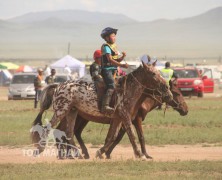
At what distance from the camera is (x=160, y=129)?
24859 millimetres

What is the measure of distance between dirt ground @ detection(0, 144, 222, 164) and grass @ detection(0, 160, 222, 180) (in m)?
1.31

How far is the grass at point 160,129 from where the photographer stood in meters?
21.8

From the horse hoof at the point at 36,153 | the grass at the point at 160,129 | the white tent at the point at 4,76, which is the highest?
the horse hoof at the point at 36,153

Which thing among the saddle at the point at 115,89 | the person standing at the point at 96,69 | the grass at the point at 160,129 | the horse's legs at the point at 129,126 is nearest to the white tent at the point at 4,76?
the grass at the point at 160,129

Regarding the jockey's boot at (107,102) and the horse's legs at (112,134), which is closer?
the jockey's boot at (107,102)

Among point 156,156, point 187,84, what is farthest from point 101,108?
point 187,84

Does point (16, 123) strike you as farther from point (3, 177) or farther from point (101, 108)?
point (3, 177)

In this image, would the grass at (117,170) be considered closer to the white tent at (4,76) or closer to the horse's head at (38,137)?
the horse's head at (38,137)

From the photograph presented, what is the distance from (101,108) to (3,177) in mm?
3873

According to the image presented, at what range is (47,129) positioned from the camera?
17484 mm

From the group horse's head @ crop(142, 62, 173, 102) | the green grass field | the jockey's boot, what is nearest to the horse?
horse's head @ crop(142, 62, 173, 102)

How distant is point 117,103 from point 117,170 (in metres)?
2.66

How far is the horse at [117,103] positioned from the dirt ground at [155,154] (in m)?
0.53

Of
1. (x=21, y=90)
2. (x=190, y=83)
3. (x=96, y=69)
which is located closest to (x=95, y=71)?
(x=96, y=69)
